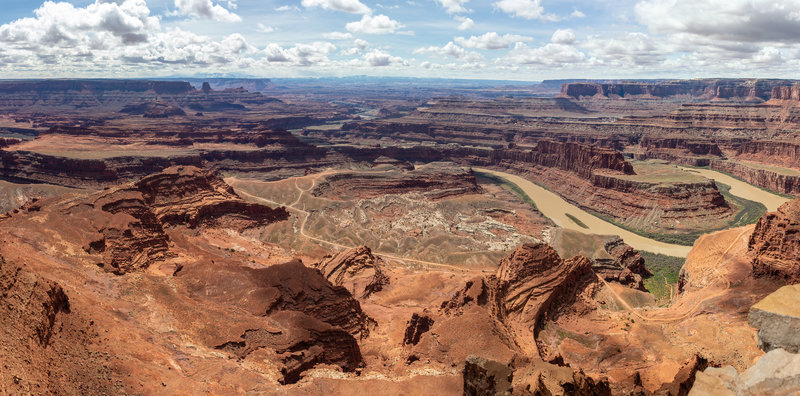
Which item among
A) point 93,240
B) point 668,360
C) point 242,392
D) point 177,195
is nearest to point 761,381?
point 668,360

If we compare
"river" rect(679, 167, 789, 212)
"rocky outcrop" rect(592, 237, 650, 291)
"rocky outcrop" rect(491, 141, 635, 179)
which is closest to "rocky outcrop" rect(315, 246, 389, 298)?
"rocky outcrop" rect(592, 237, 650, 291)

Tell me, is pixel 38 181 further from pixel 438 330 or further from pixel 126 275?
pixel 438 330

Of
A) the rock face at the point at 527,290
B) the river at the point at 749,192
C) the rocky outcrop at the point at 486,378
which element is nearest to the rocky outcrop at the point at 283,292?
the rock face at the point at 527,290

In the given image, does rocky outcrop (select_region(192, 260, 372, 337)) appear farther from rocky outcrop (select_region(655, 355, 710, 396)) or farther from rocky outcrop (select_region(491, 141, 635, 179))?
rocky outcrop (select_region(491, 141, 635, 179))

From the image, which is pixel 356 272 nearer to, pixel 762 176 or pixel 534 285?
pixel 534 285

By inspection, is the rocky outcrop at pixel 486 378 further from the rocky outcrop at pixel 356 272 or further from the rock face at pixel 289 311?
the rocky outcrop at pixel 356 272

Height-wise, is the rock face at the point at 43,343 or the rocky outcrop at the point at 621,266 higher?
the rock face at the point at 43,343

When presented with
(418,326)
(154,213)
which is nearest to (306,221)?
(154,213)
